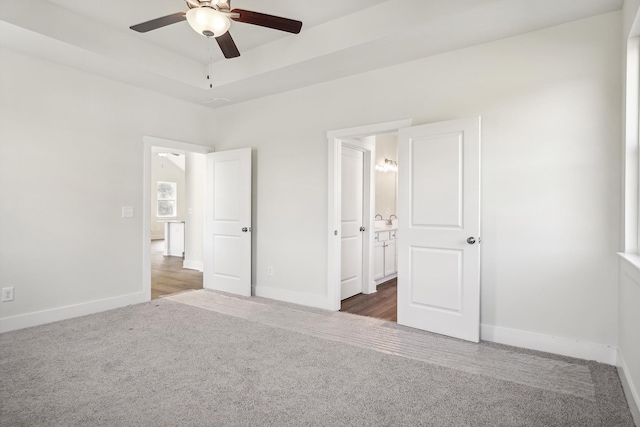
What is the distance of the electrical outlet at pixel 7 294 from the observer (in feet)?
11.0

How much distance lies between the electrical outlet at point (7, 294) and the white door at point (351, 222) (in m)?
3.48

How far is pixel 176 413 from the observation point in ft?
6.61

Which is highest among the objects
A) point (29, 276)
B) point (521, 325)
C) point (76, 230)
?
point (76, 230)

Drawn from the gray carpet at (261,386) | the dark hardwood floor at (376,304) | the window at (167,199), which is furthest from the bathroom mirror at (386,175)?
the window at (167,199)

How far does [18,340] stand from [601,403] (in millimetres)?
4511

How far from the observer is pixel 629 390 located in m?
2.15

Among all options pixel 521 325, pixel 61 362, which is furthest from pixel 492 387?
pixel 61 362

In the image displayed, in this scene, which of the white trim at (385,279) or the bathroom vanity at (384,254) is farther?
the white trim at (385,279)

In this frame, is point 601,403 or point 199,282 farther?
point 199,282

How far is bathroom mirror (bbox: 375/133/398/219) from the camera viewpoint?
5914 mm

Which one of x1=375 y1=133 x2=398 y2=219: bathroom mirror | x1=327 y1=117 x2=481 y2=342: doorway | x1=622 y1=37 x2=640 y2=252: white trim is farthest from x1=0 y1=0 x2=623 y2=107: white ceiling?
x1=375 y1=133 x2=398 y2=219: bathroom mirror

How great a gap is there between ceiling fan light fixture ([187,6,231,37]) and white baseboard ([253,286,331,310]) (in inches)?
119

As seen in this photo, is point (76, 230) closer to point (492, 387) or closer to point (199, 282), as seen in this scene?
point (199, 282)

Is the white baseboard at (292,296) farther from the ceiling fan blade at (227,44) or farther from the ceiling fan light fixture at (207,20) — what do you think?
the ceiling fan light fixture at (207,20)
